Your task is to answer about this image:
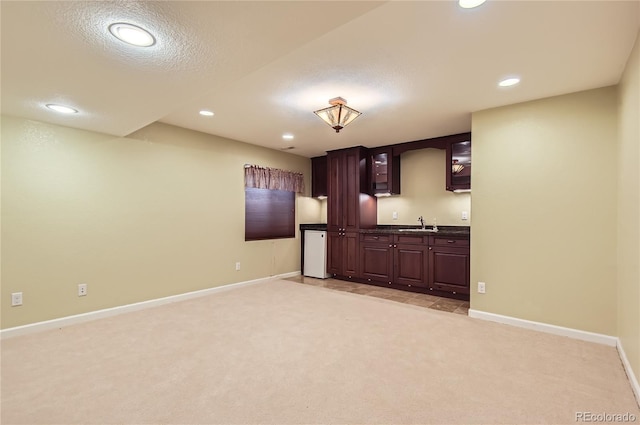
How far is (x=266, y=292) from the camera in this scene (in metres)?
4.65

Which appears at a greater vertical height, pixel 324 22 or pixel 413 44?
pixel 413 44

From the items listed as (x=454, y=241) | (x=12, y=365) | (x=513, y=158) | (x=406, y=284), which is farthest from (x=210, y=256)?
(x=513, y=158)

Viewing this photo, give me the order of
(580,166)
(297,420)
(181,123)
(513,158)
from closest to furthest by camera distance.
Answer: (297,420)
(580,166)
(513,158)
(181,123)

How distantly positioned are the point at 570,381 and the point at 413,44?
102 inches

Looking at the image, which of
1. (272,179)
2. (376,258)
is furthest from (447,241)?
(272,179)

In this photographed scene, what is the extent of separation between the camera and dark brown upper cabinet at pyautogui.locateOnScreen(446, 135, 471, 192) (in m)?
4.54

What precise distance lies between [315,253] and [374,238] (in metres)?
1.26

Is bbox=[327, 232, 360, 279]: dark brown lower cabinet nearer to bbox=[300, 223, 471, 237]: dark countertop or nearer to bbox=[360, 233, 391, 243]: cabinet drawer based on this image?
bbox=[360, 233, 391, 243]: cabinet drawer

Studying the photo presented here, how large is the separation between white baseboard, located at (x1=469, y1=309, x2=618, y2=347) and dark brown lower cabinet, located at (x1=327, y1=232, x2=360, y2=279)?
220 cm

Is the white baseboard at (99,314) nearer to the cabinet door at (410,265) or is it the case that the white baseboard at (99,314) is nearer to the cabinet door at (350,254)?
the cabinet door at (350,254)

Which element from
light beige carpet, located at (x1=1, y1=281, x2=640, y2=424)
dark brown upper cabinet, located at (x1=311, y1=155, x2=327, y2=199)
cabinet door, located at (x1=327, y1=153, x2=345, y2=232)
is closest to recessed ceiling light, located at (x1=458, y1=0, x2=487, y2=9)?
light beige carpet, located at (x1=1, y1=281, x2=640, y2=424)

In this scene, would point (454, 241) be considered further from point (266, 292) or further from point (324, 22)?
point (324, 22)

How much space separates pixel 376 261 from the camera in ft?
17.0

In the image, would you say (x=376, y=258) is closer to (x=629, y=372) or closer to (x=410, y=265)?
(x=410, y=265)
